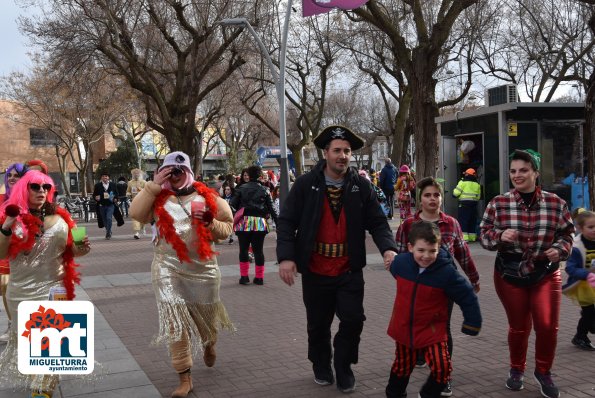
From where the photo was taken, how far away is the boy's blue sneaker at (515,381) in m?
4.65

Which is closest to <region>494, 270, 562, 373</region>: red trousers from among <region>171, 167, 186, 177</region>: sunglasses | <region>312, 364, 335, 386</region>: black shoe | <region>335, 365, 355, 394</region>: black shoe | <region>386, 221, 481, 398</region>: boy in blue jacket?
<region>386, 221, 481, 398</region>: boy in blue jacket

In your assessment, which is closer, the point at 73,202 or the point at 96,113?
the point at 73,202

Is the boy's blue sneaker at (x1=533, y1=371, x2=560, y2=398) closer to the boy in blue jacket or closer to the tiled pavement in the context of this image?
the tiled pavement

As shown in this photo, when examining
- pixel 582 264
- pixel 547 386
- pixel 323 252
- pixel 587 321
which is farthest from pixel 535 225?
pixel 587 321

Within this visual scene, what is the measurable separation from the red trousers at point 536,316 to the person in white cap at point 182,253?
84.0 inches

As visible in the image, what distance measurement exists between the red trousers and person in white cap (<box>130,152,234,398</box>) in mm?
2132

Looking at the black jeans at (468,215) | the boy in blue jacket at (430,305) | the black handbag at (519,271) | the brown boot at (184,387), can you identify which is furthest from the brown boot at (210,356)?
the black jeans at (468,215)

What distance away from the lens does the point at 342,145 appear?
182 inches

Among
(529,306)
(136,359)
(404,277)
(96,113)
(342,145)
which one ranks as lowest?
(136,359)

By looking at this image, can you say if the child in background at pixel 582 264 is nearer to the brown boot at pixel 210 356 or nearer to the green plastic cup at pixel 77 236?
the brown boot at pixel 210 356

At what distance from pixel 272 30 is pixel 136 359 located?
2224cm

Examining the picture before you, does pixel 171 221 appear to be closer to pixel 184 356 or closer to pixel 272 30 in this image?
pixel 184 356

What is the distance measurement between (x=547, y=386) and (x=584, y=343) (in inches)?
58.6

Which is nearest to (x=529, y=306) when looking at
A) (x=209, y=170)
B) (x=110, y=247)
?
(x=110, y=247)
